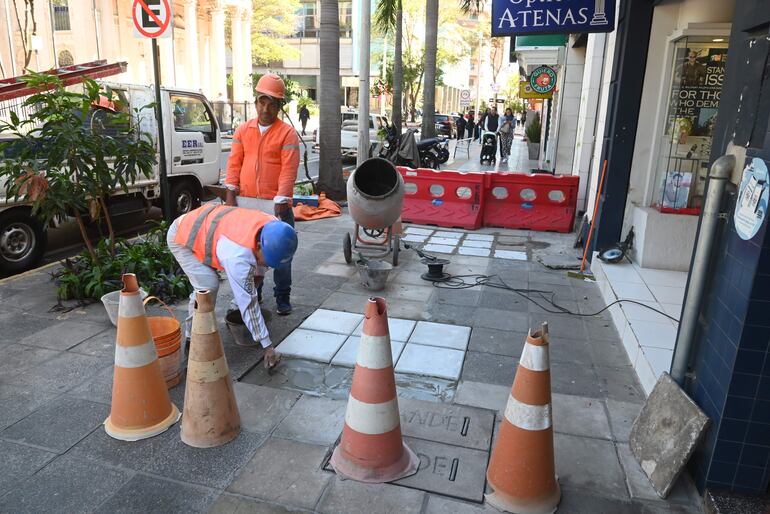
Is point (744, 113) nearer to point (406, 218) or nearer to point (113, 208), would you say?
point (406, 218)

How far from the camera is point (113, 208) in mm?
7969

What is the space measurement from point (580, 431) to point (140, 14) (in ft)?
19.9

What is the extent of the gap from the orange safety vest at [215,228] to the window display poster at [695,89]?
4687 mm

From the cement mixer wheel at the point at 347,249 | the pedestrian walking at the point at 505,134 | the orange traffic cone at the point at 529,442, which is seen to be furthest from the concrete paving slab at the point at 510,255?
the pedestrian walking at the point at 505,134

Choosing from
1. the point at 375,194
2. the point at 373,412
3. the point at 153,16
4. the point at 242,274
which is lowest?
the point at 373,412

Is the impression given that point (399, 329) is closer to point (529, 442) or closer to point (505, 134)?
point (529, 442)

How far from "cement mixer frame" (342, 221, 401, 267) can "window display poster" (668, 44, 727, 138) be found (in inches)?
135

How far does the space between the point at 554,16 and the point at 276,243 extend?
4.45 metres

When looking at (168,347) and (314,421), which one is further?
(168,347)

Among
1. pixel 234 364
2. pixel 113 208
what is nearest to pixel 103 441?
pixel 234 364

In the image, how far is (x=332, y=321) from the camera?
16.8 ft

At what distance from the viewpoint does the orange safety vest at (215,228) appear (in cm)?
367

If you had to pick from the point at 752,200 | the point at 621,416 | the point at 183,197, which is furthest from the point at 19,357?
the point at 183,197

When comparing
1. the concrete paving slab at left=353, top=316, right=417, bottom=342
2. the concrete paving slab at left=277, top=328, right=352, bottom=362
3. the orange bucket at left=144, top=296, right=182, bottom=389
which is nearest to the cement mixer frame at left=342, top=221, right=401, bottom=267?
the concrete paving slab at left=353, top=316, right=417, bottom=342
